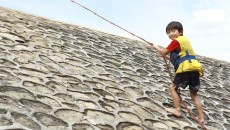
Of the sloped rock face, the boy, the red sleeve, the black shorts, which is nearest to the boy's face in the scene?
the boy

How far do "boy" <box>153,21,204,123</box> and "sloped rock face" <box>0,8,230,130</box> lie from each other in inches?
19.4

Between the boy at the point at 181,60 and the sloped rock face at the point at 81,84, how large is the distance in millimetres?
492

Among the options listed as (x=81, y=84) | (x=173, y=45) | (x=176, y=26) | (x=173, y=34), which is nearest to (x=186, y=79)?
(x=173, y=45)

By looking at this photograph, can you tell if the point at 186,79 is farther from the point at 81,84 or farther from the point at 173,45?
the point at 81,84

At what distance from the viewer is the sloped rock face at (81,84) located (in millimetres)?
4304

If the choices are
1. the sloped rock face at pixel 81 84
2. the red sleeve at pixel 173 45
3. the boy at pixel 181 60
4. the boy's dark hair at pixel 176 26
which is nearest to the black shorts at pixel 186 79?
the boy at pixel 181 60

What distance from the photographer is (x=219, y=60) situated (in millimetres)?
12000

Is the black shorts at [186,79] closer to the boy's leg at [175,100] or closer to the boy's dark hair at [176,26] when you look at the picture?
the boy's leg at [175,100]

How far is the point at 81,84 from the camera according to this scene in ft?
18.4

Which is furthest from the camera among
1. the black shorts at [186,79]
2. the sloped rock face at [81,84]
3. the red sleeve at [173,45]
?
the black shorts at [186,79]

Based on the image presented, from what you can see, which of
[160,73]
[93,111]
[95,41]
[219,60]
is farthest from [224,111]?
[219,60]

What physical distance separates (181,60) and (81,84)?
157cm

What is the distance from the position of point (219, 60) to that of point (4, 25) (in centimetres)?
737

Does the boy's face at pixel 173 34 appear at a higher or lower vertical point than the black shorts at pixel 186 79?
higher
